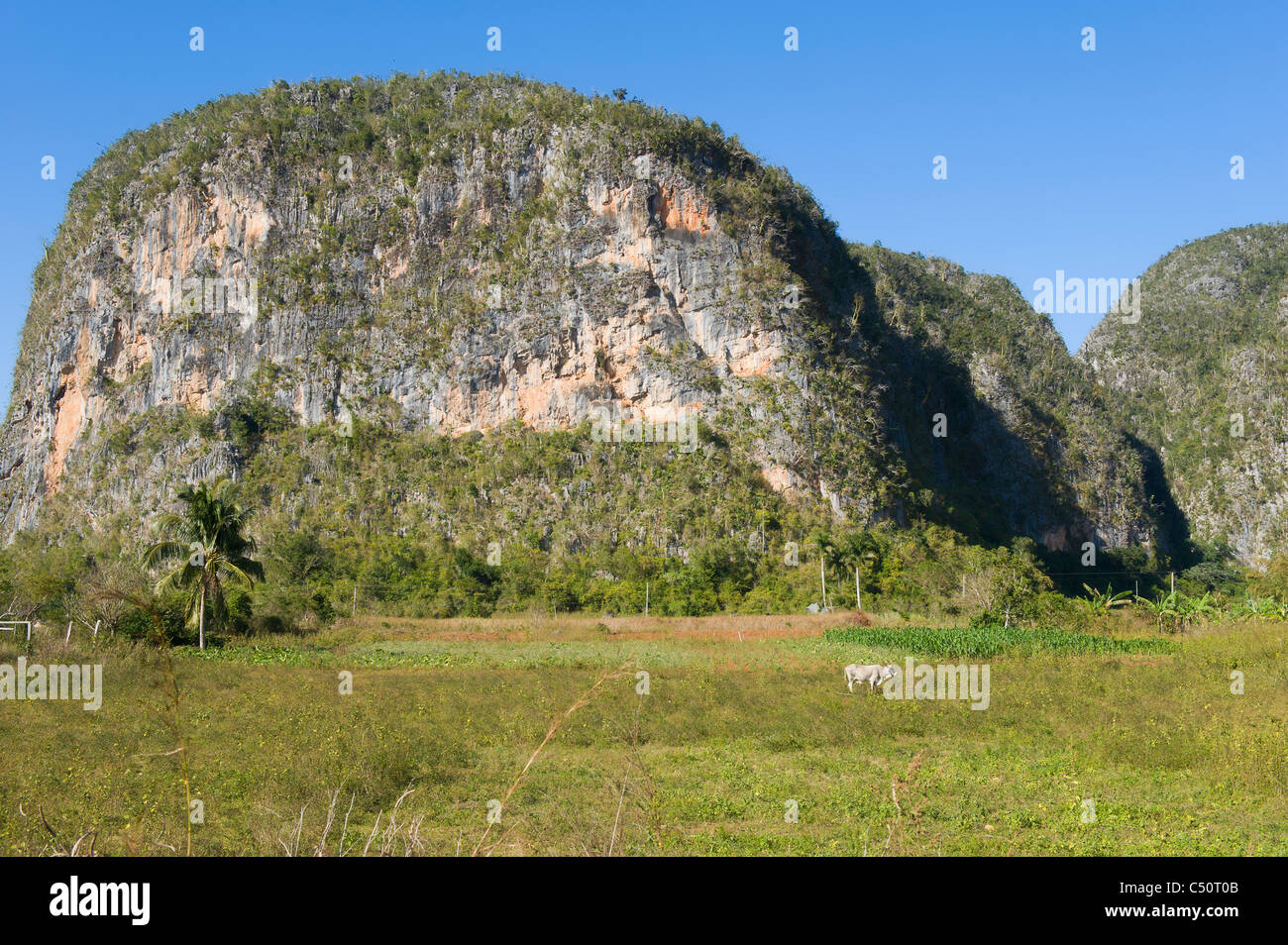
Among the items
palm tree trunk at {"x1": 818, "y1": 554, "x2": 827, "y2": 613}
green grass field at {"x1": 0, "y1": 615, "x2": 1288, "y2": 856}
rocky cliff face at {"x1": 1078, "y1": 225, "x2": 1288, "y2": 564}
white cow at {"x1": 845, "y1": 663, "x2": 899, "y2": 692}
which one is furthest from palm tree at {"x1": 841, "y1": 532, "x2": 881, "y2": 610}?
rocky cliff face at {"x1": 1078, "y1": 225, "x2": 1288, "y2": 564}

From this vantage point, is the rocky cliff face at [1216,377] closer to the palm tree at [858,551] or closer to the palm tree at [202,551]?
the palm tree at [858,551]

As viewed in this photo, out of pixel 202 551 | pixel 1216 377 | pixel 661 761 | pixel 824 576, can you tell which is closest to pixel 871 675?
pixel 661 761

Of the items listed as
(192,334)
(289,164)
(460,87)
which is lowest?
(192,334)

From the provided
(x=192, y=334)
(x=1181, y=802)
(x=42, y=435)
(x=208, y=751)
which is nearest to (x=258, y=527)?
(x=192, y=334)

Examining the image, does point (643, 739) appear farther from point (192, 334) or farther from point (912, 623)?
point (192, 334)

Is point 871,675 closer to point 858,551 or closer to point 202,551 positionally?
point 202,551

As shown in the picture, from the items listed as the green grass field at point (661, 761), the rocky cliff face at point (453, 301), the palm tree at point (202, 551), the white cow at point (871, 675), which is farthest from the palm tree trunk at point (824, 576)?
the palm tree at point (202, 551)
